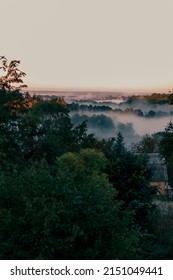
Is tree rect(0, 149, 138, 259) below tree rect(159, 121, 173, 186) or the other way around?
the other way around

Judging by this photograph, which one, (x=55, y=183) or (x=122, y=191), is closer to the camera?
(x=55, y=183)

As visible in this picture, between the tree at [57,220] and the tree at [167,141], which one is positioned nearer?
the tree at [57,220]

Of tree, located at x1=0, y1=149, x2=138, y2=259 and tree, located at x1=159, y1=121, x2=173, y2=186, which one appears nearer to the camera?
tree, located at x1=0, y1=149, x2=138, y2=259

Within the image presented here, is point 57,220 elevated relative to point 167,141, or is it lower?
elevated

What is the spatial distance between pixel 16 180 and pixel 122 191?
42.8ft

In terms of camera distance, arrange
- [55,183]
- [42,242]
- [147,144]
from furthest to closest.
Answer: [147,144]
[55,183]
[42,242]

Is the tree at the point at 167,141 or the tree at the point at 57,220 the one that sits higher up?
the tree at the point at 57,220

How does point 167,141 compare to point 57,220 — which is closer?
point 57,220

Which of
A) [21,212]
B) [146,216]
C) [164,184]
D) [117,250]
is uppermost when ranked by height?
[21,212]

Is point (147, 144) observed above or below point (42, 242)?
below

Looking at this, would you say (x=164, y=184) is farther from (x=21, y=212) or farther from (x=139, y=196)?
(x=21, y=212)
